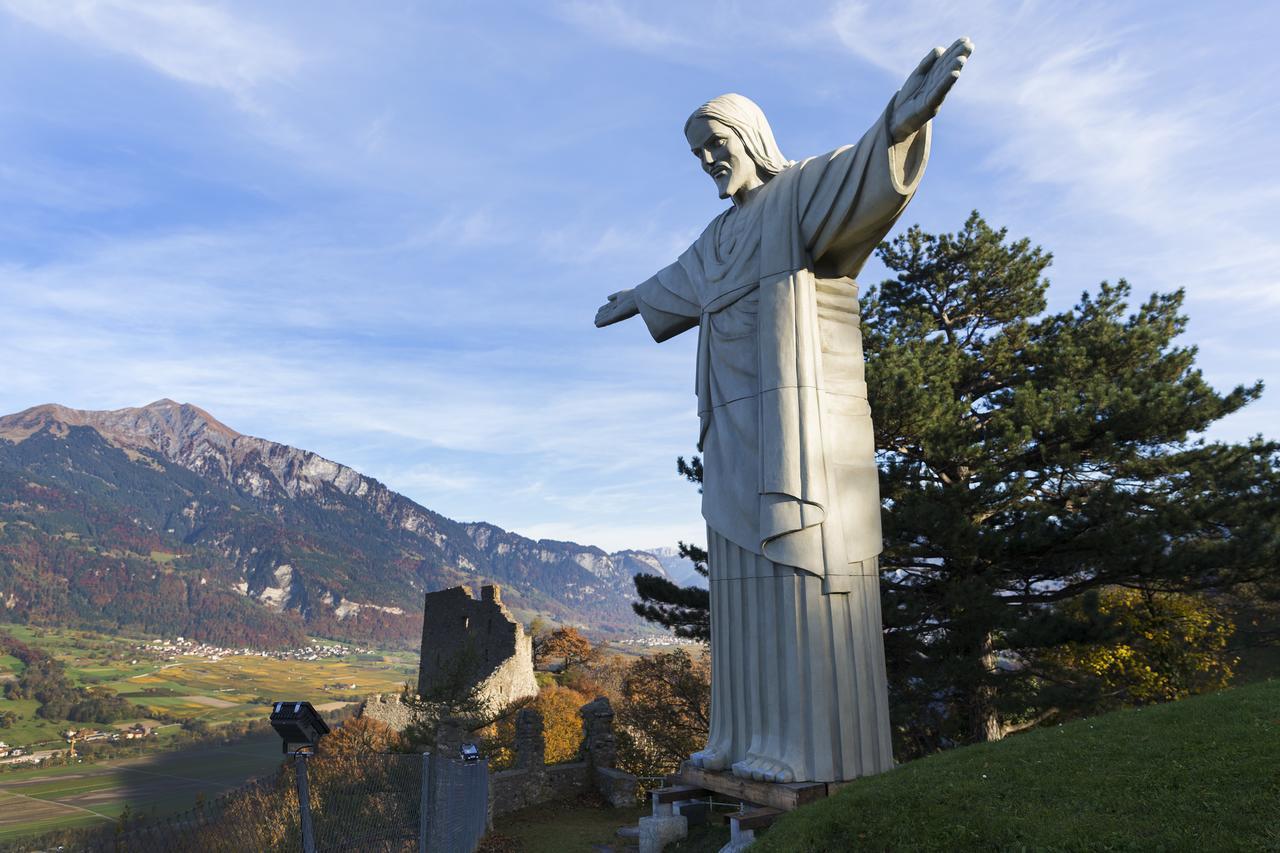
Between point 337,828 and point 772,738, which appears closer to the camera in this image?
point 772,738

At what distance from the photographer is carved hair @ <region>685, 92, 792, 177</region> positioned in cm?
726

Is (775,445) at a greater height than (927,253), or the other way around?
(927,253)

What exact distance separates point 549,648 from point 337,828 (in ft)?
154

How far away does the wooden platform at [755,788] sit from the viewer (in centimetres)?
554

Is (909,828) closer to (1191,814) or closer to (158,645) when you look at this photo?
(1191,814)

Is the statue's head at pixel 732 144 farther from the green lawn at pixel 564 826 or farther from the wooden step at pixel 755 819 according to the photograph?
the green lawn at pixel 564 826

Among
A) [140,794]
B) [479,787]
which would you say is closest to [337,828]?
A: [479,787]

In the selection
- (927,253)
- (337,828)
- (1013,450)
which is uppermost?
(927,253)

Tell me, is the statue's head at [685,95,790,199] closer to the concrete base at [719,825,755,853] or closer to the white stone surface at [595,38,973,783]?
the white stone surface at [595,38,973,783]

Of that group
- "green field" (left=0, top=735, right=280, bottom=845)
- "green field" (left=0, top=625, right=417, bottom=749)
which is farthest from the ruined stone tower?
"green field" (left=0, top=625, right=417, bottom=749)

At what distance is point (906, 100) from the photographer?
562cm

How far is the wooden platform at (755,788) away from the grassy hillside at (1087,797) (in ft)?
0.67

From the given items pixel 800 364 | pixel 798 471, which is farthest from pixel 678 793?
pixel 800 364

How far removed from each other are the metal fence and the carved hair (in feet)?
19.4
